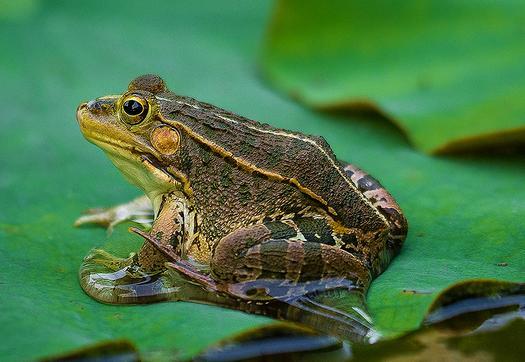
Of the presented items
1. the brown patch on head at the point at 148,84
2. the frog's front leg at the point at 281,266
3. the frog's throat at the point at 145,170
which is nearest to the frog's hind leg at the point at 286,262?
the frog's front leg at the point at 281,266

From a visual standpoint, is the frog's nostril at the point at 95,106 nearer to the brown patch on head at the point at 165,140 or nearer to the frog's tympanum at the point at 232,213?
the frog's tympanum at the point at 232,213

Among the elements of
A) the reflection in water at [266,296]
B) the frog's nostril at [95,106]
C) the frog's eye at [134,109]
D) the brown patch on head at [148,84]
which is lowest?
the reflection in water at [266,296]

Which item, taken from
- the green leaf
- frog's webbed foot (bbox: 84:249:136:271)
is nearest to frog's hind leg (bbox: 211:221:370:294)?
frog's webbed foot (bbox: 84:249:136:271)

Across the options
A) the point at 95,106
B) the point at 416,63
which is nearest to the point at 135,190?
the point at 95,106

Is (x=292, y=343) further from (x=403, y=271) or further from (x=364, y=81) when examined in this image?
(x=364, y=81)

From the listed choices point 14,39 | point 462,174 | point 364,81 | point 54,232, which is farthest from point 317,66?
point 54,232

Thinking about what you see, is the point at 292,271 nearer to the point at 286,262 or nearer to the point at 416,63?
the point at 286,262
